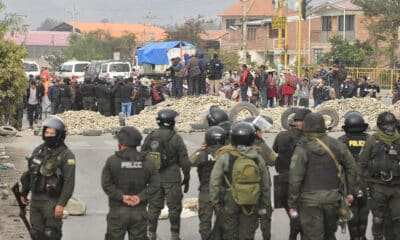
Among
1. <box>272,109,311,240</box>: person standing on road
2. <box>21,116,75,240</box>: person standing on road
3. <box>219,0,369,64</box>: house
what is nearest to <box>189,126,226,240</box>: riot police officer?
<box>272,109,311,240</box>: person standing on road

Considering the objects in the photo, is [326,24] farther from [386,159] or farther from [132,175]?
[132,175]

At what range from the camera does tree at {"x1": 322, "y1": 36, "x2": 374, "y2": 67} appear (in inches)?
2530

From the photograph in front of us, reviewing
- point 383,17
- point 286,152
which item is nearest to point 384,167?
point 286,152

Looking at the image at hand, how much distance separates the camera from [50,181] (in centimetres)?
958

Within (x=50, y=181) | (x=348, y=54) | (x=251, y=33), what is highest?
(x=251, y=33)

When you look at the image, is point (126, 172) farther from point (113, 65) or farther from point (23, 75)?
point (113, 65)

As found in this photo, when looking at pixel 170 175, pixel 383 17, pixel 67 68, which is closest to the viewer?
pixel 170 175

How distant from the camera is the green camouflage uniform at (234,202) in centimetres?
976

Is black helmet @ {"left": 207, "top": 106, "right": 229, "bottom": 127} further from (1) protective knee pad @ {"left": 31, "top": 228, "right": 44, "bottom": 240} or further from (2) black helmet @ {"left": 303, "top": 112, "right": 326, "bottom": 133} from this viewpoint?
(1) protective knee pad @ {"left": 31, "top": 228, "right": 44, "bottom": 240}

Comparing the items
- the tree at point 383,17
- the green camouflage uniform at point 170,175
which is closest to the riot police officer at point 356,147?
the green camouflage uniform at point 170,175

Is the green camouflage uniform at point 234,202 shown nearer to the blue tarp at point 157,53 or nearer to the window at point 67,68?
the blue tarp at point 157,53

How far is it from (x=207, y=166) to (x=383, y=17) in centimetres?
6384

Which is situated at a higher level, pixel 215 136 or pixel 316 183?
pixel 215 136

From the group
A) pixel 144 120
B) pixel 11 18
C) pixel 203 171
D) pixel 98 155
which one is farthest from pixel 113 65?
pixel 203 171
